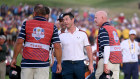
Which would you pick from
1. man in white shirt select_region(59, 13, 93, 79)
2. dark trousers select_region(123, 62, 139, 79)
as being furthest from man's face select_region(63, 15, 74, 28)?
dark trousers select_region(123, 62, 139, 79)

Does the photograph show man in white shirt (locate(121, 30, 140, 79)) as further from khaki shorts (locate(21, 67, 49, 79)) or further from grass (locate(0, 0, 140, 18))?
grass (locate(0, 0, 140, 18))

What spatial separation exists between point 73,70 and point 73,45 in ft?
1.81

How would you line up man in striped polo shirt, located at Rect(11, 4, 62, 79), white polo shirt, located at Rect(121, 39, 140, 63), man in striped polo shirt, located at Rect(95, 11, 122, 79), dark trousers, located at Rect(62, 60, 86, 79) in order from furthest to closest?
1. white polo shirt, located at Rect(121, 39, 140, 63)
2. man in striped polo shirt, located at Rect(95, 11, 122, 79)
3. dark trousers, located at Rect(62, 60, 86, 79)
4. man in striped polo shirt, located at Rect(11, 4, 62, 79)

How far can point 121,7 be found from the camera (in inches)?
2106

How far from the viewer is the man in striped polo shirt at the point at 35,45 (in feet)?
21.1

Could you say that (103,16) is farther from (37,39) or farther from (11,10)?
(11,10)

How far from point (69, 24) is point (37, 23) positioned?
108cm

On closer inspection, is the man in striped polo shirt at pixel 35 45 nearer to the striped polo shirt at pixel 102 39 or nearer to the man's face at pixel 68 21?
the man's face at pixel 68 21

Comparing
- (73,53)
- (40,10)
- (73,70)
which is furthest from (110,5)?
(40,10)

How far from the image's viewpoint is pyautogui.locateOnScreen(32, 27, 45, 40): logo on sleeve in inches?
254

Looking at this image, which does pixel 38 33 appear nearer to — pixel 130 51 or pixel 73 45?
pixel 73 45

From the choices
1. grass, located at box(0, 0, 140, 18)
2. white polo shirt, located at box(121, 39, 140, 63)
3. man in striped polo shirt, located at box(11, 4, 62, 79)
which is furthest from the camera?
grass, located at box(0, 0, 140, 18)

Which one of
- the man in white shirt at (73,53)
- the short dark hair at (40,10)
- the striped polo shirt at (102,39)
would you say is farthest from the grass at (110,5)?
the short dark hair at (40,10)

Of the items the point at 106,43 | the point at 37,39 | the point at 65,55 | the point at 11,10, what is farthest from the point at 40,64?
the point at 11,10
